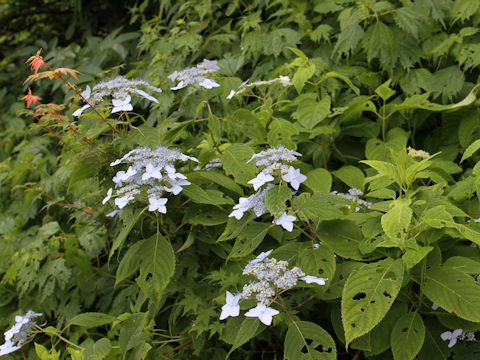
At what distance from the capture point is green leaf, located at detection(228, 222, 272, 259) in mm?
1405

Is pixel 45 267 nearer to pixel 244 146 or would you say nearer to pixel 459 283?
pixel 244 146

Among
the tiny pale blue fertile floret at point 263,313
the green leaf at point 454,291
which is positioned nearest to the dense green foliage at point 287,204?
the green leaf at point 454,291

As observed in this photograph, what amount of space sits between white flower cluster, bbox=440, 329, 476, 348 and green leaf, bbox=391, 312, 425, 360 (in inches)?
3.4

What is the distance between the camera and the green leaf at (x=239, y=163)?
162 centimetres

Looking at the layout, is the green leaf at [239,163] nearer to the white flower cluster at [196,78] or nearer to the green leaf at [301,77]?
the white flower cluster at [196,78]

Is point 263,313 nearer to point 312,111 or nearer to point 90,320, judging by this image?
point 90,320

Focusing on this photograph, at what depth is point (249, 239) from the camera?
4.69 feet

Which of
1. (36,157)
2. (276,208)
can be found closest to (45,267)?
(36,157)

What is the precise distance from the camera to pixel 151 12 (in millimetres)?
3576

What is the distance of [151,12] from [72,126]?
2.12m

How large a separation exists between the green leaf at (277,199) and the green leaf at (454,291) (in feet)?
1.54

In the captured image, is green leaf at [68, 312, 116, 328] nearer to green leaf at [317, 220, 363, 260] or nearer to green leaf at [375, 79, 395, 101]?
green leaf at [317, 220, 363, 260]

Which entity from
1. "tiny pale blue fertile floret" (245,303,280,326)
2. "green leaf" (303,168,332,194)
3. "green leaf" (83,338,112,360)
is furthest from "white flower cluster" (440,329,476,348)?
"green leaf" (83,338,112,360)

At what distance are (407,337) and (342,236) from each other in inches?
13.8
